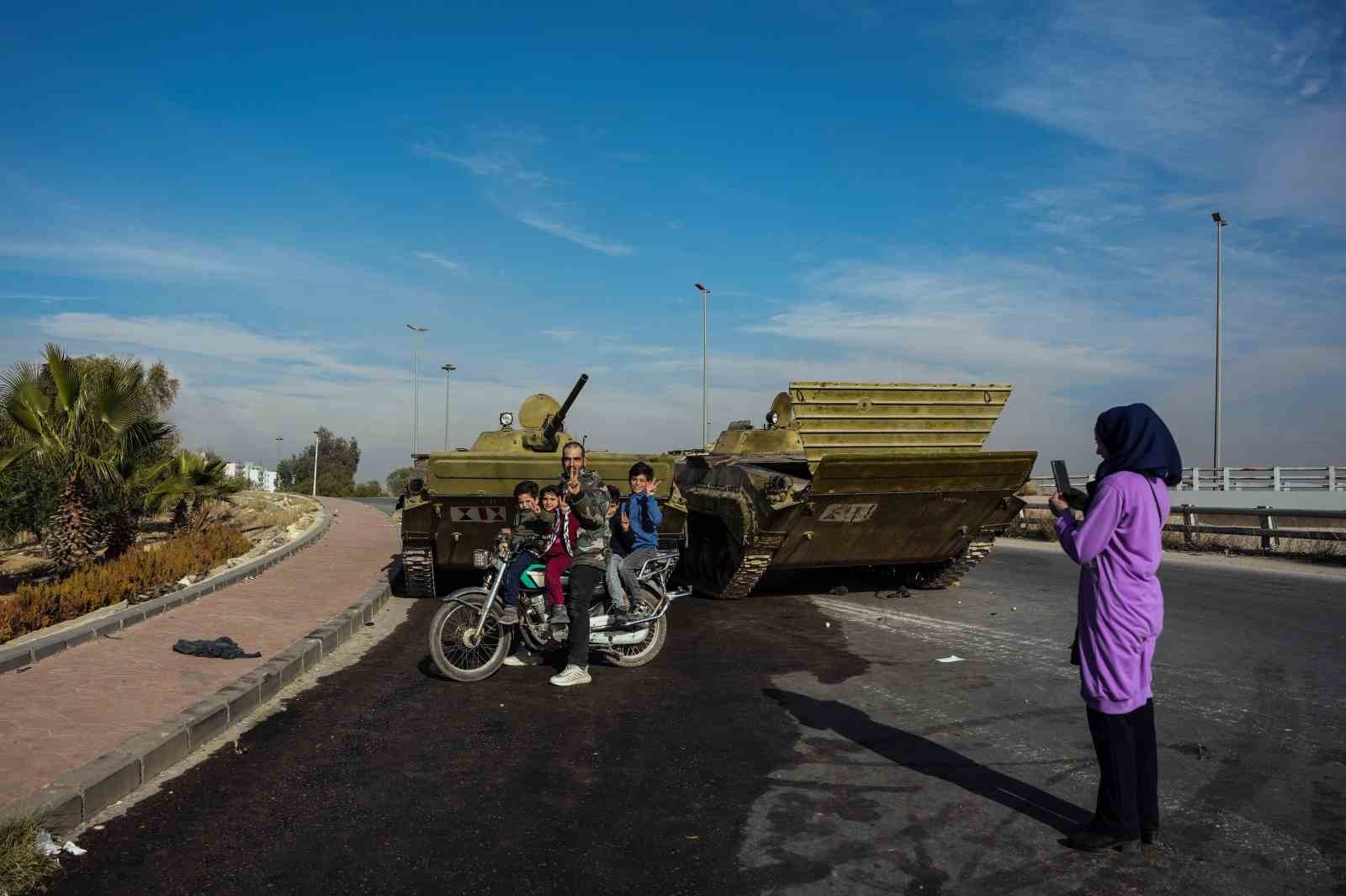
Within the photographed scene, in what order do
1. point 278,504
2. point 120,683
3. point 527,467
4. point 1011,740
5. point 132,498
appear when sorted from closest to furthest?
point 1011,740 < point 120,683 < point 527,467 < point 132,498 < point 278,504

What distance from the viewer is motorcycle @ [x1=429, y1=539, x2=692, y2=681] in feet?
22.7

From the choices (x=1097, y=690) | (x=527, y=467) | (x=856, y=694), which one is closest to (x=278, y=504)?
(x=527, y=467)

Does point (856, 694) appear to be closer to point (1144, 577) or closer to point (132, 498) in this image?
point (1144, 577)

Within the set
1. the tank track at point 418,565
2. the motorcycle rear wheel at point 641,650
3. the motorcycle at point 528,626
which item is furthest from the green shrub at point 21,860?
the tank track at point 418,565

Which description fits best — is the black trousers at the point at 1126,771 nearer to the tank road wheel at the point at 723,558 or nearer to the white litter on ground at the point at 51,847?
the white litter on ground at the point at 51,847

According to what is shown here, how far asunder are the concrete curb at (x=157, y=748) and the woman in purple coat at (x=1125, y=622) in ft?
13.7

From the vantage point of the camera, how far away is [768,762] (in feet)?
16.7

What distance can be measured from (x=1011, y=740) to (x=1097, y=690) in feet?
5.55

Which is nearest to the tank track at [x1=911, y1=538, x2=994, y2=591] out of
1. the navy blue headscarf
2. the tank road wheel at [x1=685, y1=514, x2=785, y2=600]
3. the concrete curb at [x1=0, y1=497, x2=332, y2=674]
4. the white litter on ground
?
the tank road wheel at [x1=685, y1=514, x2=785, y2=600]

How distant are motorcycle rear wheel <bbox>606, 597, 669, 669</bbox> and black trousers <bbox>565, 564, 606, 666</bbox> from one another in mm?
584

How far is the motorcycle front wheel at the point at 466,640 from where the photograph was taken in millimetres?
6895

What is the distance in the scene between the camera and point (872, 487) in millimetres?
9914

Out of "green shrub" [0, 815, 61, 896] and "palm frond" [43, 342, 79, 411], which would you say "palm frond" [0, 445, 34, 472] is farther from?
"green shrub" [0, 815, 61, 896]

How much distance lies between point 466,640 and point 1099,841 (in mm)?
4375
